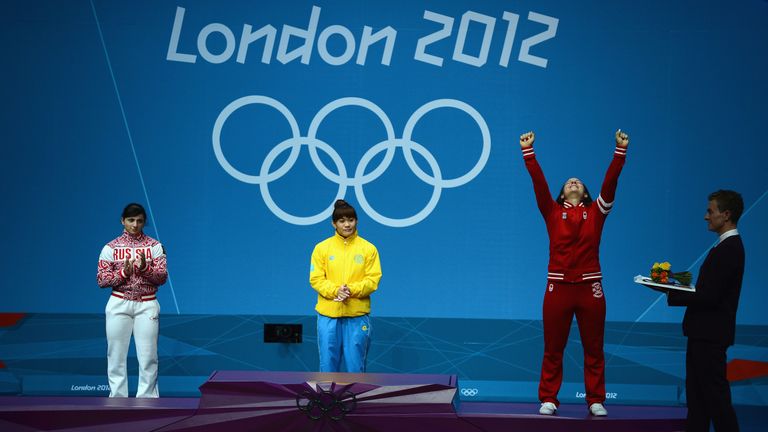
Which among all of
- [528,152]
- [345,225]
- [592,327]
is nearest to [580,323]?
[592,327]

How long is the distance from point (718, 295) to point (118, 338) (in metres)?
4.21

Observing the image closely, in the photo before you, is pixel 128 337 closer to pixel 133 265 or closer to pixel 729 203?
pixel 133 265

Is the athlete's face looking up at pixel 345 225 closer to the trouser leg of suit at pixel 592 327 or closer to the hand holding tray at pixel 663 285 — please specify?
the trouser leg of suit at pixel 592 327

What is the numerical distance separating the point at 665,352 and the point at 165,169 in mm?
4653

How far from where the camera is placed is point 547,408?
5164 mm

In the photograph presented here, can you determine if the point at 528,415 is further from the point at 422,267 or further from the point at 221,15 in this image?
the point at 221,15

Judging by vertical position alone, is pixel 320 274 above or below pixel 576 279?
below

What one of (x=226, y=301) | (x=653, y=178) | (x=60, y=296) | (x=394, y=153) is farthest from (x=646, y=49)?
(x=60, y=296)

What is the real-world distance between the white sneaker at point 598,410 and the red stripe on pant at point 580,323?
0.19 meters

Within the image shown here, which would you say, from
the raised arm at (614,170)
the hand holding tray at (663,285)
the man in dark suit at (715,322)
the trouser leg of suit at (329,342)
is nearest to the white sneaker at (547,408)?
the man in dark suit at (715,322)

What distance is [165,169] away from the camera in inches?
304

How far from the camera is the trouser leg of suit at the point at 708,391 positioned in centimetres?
494

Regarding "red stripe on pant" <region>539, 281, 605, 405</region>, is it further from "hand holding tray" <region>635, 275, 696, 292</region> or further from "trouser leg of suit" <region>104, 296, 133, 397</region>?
"trouser leg of suit" <region>104, 296, 133, 397</region>

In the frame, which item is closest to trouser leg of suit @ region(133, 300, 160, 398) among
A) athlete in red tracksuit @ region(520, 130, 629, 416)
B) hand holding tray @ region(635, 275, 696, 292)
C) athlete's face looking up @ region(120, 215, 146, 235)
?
athlete's face looking up @ region(120, 215, 146, 235)
